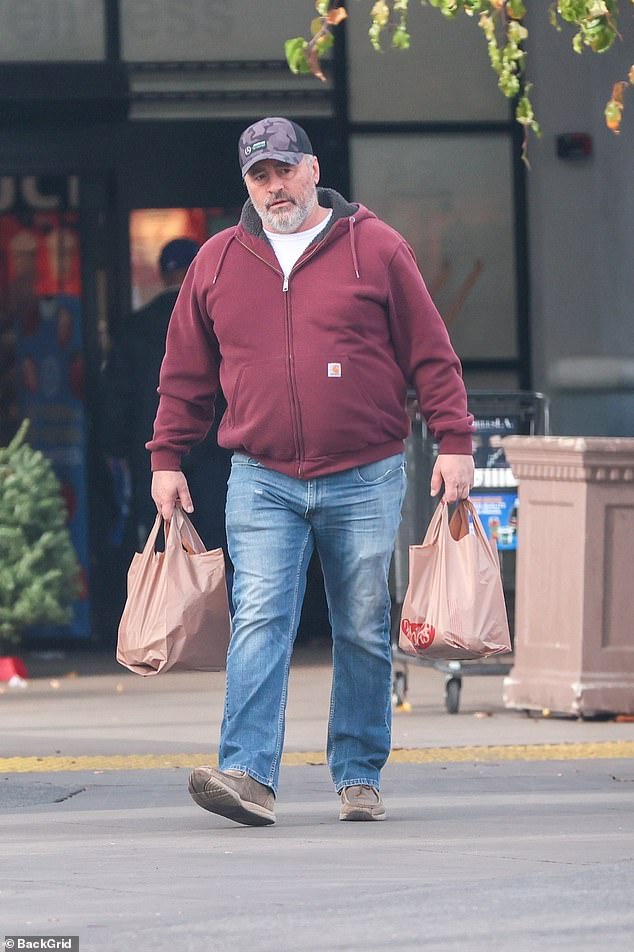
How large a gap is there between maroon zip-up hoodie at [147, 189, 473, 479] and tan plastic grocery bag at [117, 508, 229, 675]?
0.33 metres

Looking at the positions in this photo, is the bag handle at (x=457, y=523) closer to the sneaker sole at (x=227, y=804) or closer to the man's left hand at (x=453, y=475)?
the man's left hand at (x=453, y=475)

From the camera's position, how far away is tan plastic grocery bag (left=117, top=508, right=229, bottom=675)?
6.23m

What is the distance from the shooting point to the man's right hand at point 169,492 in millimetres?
6328

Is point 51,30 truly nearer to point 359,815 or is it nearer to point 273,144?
point 273,144

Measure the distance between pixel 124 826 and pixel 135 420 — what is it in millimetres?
5311

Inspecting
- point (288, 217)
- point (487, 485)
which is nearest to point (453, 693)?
point (487, 485)

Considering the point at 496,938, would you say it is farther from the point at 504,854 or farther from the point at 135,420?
the point at 135,420

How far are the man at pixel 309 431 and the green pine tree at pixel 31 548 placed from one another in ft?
14.2

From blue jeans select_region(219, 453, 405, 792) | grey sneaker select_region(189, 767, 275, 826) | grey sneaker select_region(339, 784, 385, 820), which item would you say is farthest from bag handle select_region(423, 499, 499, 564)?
grey sneaker select_region(189, 767, 275, 826)

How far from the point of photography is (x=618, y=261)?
11867 mm

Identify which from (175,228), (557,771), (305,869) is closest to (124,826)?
(305,869)

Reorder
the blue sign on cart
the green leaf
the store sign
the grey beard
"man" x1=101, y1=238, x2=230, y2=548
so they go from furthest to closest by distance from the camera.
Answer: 1. the store sign
2. "man" x1=101, y1=238, x2=230, y2=548
3. the blue sign on cart
4. the green leaf
5. the grey beard

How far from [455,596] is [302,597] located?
0.42 metres

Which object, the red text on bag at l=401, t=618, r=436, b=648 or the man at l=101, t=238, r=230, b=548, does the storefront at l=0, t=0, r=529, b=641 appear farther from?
the red text on bag at l=401, t=618, r=436, b=648
